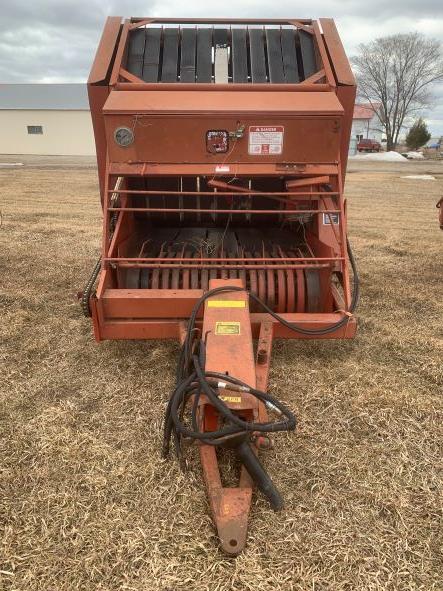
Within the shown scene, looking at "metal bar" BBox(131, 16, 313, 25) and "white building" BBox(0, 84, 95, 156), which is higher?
"metal bar" BBox(131, 16, 313, 25)

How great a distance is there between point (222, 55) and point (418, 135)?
1587 inches

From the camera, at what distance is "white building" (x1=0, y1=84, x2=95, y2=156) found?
116ft

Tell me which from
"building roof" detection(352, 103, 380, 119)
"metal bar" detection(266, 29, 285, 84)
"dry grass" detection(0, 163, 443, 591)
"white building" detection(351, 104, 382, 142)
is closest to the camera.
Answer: "dry grass" detection(0, 163, 443, 591)

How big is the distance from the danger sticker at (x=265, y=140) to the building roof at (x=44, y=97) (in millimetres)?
35586

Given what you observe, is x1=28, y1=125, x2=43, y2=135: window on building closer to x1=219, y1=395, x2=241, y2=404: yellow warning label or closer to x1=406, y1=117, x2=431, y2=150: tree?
x1=406, y1=117, x2=431, y2=150: tree

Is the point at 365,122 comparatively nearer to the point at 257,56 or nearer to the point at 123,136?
the point at 257,56

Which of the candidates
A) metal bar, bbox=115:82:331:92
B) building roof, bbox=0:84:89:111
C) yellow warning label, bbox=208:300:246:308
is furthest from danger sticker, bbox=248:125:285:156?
building roof, bbox=0:84:89:111

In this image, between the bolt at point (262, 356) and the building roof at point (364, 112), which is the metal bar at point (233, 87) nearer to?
the bolt at point (262, 356)

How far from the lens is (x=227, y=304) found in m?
2.85

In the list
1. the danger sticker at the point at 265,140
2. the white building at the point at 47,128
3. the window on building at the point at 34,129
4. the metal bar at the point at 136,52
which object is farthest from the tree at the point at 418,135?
the danger sticker at the point at 265,140

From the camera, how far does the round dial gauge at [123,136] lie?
→ 10.6 feet

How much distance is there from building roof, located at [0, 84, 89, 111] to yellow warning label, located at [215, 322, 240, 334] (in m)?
36.5

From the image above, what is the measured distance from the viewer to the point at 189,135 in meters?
3.26

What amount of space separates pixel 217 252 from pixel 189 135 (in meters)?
0.97
